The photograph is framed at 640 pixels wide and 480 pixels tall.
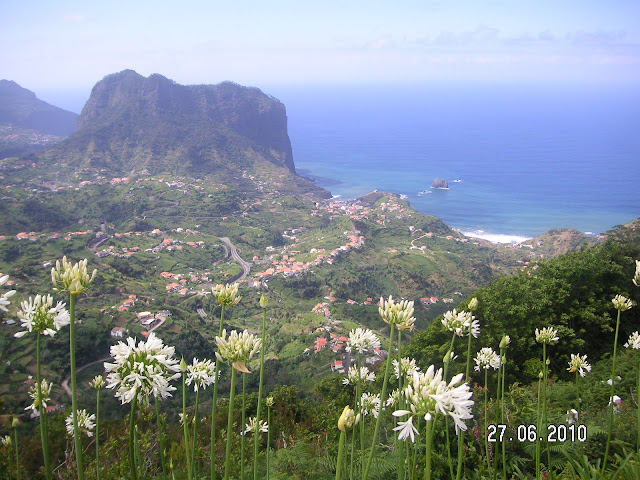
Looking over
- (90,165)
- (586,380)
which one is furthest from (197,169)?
(586,380)

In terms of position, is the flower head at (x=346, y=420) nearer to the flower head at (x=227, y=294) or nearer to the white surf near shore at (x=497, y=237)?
the flower head at (x=227, y=294)

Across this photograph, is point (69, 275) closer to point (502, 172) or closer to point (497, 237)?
point (497, 237)

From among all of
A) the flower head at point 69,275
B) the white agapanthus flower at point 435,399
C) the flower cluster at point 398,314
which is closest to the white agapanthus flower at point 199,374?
the flower head at point 69,275

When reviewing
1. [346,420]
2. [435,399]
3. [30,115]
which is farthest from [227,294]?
[30,115]

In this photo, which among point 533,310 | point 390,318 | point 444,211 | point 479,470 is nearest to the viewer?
point 390,318

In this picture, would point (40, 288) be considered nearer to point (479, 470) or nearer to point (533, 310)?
point (533, 310)

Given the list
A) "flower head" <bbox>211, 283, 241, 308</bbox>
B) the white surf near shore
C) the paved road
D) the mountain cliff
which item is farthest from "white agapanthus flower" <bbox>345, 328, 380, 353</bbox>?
the mountain cliff

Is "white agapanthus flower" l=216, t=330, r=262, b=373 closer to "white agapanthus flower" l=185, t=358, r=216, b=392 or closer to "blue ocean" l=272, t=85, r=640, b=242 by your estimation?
"white agapanthus flower" l=185, t=358, r=216, b=392
